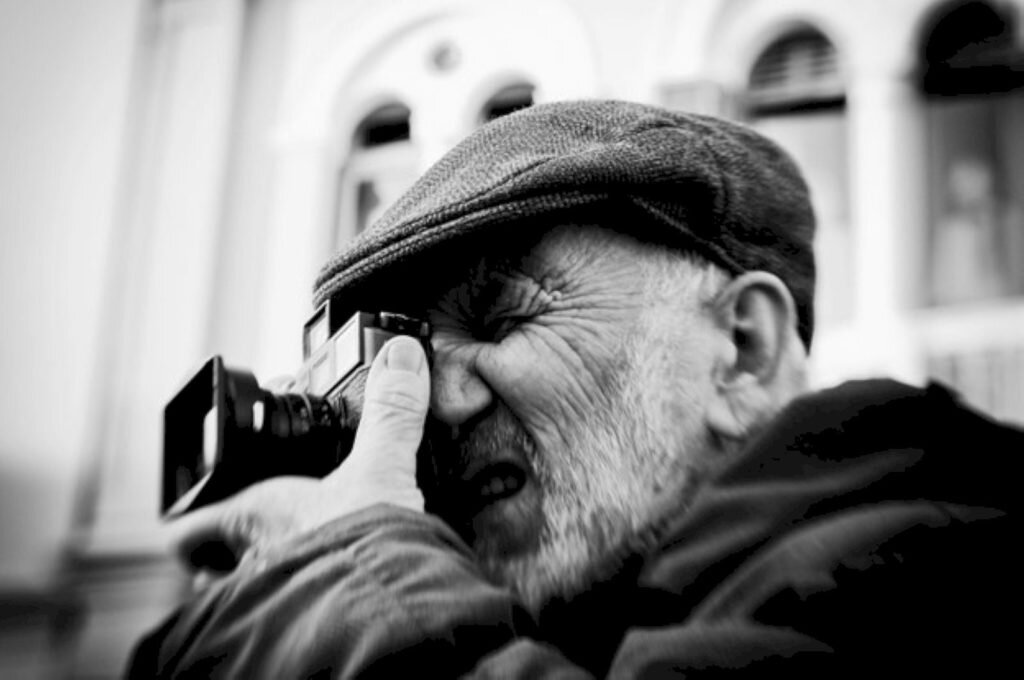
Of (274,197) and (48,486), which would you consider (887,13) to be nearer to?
(274,197)

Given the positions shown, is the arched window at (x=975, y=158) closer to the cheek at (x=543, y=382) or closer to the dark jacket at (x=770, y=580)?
the cheek at (x=543, y=382)

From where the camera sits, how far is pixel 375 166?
179 inches

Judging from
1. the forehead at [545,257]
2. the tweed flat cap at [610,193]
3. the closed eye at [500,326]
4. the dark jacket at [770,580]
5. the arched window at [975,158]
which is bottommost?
the dark jacket at [770,580]

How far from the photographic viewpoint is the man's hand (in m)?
0.72

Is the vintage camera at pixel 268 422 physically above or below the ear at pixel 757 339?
below

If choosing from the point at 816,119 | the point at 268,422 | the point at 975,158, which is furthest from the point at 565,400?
the point at 816,119

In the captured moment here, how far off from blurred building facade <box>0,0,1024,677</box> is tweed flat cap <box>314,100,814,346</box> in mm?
2616

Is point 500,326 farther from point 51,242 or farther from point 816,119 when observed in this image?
point 51,242

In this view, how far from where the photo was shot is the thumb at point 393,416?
728 mm

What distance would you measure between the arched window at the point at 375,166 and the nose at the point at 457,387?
354cm

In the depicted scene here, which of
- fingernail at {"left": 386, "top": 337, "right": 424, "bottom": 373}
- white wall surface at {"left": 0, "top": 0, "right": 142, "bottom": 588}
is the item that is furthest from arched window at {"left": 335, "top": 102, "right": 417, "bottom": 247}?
fingernail at {"left": 386, "top": 337, "right": 424, "bottom": 373}

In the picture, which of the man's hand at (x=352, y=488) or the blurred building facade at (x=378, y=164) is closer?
the man's hand at (x=352, y=488)

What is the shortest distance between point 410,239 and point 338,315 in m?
0.11

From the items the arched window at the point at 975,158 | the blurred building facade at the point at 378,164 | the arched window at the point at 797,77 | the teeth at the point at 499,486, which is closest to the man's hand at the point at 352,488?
the teeth at the point at 499,486
